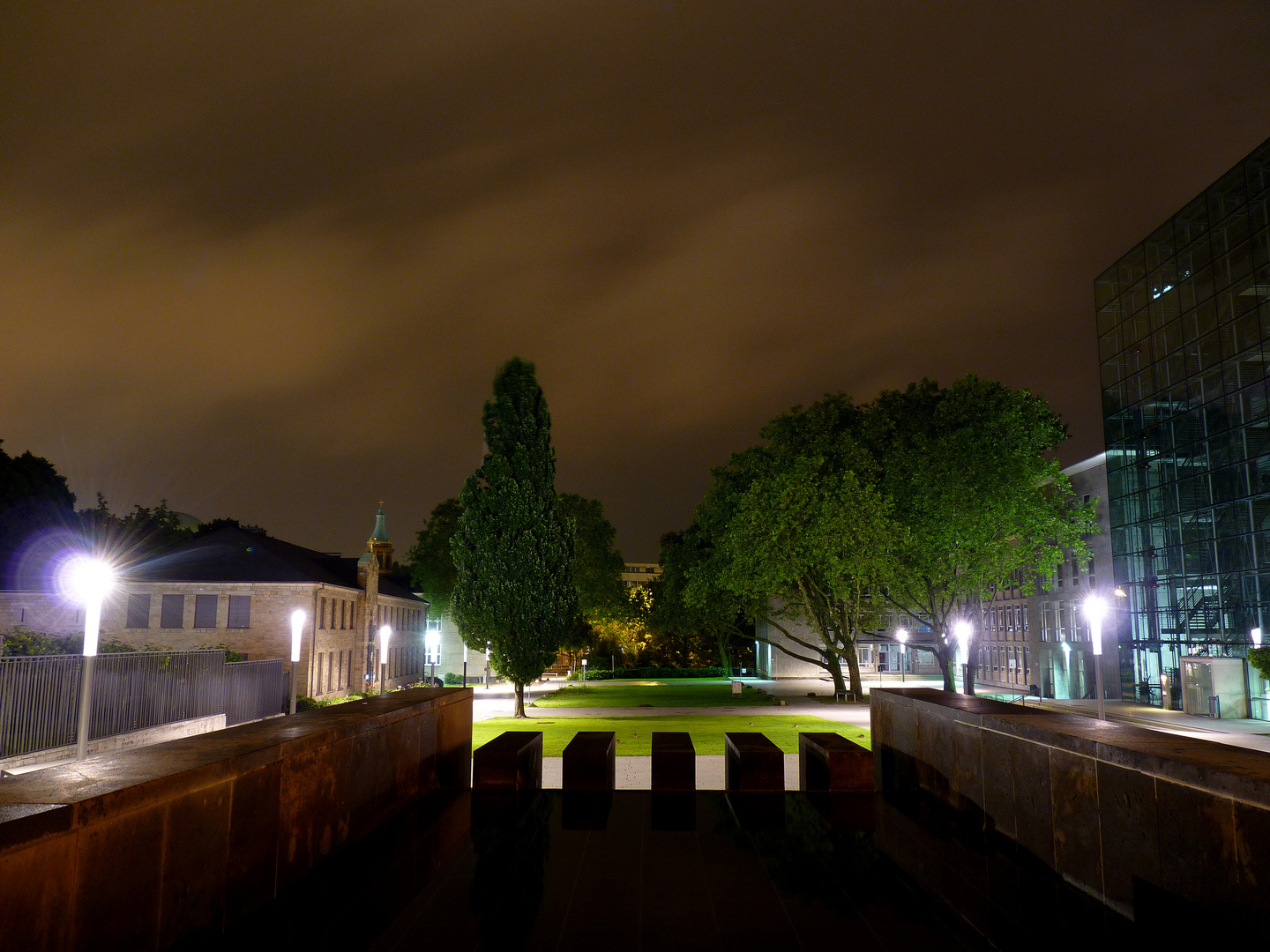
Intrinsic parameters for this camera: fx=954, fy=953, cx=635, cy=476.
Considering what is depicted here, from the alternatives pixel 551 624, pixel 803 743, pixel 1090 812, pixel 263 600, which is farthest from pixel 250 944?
pixel 263 600

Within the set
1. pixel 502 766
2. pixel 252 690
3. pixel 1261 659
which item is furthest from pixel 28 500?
pixel 1261 659

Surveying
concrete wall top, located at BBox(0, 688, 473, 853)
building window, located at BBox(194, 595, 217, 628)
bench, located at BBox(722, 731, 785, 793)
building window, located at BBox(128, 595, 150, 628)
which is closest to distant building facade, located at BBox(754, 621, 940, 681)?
building window, located at BBox(194, 595, 217, 628)

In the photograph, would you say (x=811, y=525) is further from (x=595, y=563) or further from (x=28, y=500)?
(x=28, y=500)

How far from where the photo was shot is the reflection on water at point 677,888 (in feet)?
19.1

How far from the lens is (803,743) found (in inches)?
486

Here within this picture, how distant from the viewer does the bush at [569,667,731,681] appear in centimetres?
7350

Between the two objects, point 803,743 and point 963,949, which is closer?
point 963,949

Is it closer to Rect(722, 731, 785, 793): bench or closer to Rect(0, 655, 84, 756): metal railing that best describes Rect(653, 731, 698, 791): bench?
Rect(722, 731, 785, 793): bench

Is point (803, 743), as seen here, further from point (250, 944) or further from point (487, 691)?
point (487, 691)

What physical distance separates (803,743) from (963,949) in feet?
22.4

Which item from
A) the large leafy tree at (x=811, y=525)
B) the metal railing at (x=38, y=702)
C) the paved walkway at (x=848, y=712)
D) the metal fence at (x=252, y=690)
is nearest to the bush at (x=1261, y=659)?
the paved walkway at (x=848, y=712)

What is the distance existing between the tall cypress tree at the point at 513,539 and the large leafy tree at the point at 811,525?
771cm

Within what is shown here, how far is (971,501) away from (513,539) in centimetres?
1712

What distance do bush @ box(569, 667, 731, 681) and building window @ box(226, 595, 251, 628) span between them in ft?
101
